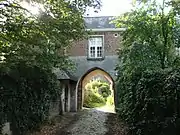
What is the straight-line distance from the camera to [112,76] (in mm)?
24844

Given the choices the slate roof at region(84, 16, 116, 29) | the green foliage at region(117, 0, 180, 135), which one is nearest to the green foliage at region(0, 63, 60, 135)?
the green foliage at region(117, 0, 180, 135)

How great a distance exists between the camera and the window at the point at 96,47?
2512cm

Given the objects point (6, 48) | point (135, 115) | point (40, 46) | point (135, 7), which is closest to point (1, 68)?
point (6, 48)

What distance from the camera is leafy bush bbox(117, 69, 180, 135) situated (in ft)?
26.8

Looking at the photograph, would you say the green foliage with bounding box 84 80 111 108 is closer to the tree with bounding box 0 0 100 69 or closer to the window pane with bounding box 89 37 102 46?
the window pane with bounding box 89 37 102 46

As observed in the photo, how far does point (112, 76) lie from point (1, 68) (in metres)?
15.7

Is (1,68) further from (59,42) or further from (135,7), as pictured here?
(135,7)

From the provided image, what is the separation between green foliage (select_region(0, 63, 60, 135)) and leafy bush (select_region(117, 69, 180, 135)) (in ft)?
13.5

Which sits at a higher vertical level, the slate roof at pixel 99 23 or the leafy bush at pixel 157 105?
the slate roof at pixel 99 23

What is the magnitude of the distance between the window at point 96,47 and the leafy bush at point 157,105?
14684 mm

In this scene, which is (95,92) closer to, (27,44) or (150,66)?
(150,66)

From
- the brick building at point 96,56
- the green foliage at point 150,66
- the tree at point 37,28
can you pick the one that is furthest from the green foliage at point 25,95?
the brick building at point 96,56

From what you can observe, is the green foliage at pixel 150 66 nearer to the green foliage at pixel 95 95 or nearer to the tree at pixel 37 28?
the tree at pixel 37 28

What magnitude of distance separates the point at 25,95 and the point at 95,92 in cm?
2283
